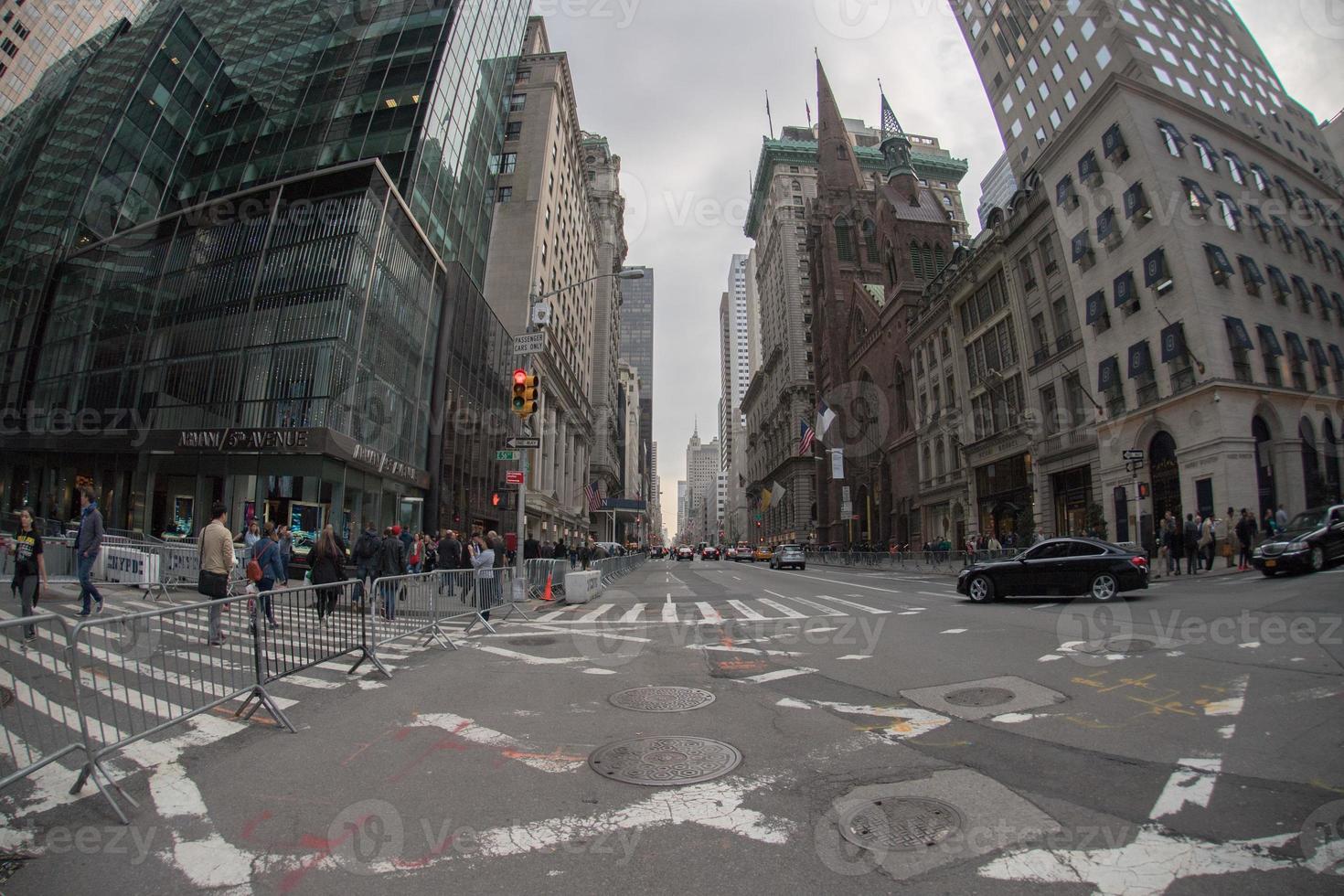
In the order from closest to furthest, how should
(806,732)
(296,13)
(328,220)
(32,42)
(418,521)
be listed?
(806,732) < (328,220) < (418,521) < (296,13) < (32,42)

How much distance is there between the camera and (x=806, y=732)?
16.2 ft

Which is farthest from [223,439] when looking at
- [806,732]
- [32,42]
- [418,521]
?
[32,42]

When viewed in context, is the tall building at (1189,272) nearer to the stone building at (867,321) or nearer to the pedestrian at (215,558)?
the stone building at (867,321)

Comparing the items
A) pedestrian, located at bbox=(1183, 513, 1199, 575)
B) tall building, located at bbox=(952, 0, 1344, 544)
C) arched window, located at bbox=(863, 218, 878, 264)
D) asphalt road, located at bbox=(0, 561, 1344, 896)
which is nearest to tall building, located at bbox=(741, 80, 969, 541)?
arched window, located at bbox=(863, 218, 878, 264)

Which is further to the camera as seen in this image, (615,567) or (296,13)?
(296,13)

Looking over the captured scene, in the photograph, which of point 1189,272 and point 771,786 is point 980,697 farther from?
point 1189,272

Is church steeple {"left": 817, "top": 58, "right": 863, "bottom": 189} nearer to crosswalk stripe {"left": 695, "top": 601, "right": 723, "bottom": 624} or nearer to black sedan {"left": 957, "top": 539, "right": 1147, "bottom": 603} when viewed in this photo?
black sedan {"left": 957, "top": 539, "right": 1147, "bottom": 603}

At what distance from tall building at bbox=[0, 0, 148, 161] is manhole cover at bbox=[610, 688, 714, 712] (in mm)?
89837

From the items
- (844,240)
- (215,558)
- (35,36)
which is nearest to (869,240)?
(844,240)

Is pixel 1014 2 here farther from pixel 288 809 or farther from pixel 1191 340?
pixel 288 809

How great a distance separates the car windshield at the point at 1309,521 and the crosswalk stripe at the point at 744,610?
45.9 ft

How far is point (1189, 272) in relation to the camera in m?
24.7

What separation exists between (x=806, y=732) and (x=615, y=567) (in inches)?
1114

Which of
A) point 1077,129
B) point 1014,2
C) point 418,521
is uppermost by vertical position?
point 1014,2
